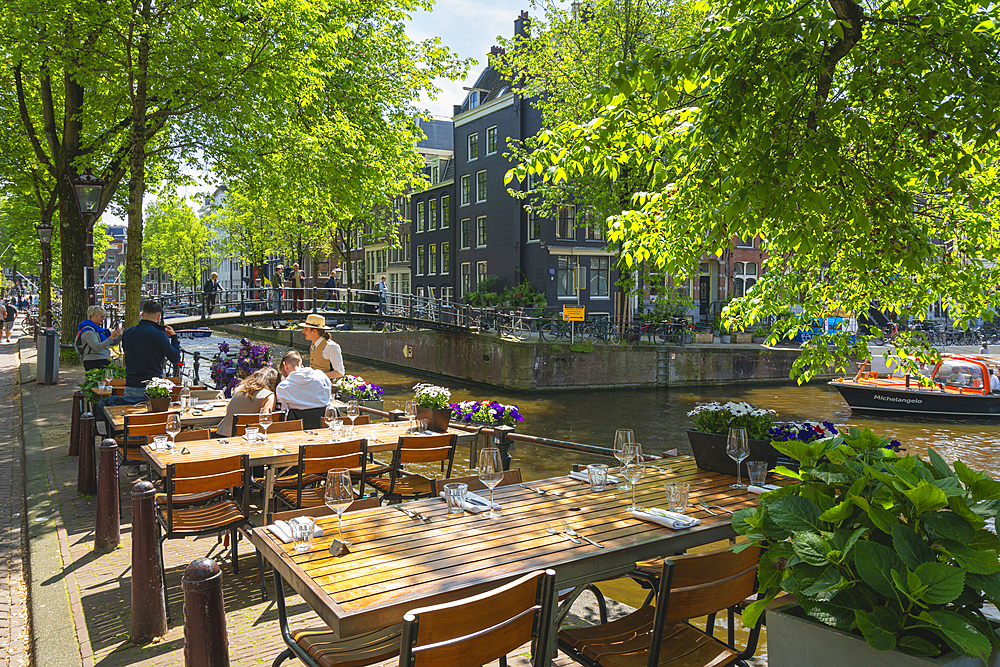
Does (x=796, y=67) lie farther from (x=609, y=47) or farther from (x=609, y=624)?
(x=609, y=47)

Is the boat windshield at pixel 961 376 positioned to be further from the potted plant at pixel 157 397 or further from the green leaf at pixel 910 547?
the green leaf at pixel 910 547

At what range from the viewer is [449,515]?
329 cm

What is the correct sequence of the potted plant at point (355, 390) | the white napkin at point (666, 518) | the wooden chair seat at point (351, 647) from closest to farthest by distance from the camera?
the wooden chair seat at point (351, 647) → the white napkin at point (666, 518) → the potted plant at point (355, 390)

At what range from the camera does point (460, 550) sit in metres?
2.82

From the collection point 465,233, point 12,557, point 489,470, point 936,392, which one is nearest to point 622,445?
point 489,470

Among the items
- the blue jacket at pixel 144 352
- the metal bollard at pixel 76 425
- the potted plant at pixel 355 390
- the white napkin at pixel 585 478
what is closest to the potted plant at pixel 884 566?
the white napkin at pixel 585 478

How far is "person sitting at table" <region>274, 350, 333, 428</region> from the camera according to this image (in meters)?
6.69

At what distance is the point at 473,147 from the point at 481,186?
2093 mm

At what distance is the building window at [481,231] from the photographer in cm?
3338

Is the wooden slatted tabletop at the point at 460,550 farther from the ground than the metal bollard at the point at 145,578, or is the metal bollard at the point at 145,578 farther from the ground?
the wooden slatted tabletop at the point at 460,550

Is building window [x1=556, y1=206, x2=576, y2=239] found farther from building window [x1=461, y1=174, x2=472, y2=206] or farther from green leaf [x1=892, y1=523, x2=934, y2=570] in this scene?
green leaf [x1=892, y1=523, x2=934, y2=570]

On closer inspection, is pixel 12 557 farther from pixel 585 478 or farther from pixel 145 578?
pixel 585 478

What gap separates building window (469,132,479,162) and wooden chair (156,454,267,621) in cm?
3055

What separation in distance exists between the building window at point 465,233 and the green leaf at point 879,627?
3316 centimetres
